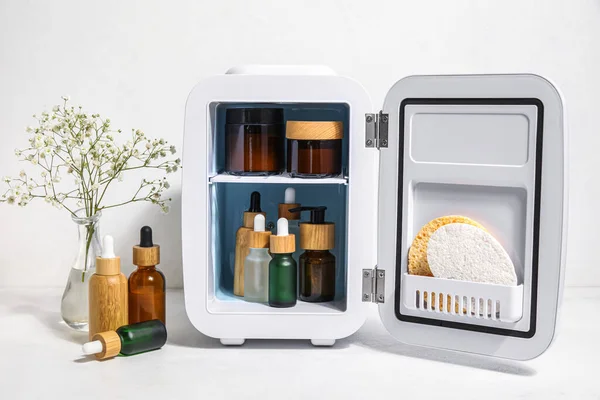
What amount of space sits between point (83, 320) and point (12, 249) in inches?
18.2

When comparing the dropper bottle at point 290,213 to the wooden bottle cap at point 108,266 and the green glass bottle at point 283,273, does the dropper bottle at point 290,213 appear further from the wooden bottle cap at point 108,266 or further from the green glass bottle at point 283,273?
the wooden bottle cap at point 108,266

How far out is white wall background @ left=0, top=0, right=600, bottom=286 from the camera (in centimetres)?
171

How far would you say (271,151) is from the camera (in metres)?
1.38

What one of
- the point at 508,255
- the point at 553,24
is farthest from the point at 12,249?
the point at 553,24

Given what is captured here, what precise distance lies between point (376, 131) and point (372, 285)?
0.26 meters

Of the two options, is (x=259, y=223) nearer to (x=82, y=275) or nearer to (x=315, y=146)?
(x=315, y=146)

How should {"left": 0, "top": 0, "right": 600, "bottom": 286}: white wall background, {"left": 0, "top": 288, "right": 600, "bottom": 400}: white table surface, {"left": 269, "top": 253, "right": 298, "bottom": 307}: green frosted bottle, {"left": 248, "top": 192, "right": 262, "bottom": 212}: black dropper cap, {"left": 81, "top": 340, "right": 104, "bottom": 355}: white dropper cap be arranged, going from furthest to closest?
1. {"left": 0, "top": 0, "right": 600, "bottom": 286}: white wall background
2. {"left": 248, "top": 192, "right": 262, "bottom": 212}: black dropper cap
3. {"left": 269, "top": 253, "right": 298, "bottom": 307}: green frosted bottle
4. {"left": 81, "top": 340, "right": 104, "bottom": 355}: white dropper cap
5. {"left": 0, "top": 288, "right": 600, "bottom": 400}: white table surface

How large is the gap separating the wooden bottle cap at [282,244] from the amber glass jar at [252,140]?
0.42 feet

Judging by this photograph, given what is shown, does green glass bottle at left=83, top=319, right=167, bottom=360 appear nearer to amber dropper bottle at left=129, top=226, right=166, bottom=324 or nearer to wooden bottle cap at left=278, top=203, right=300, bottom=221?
amber dropper bottle at left=129, top=226, right=166, bottom=324

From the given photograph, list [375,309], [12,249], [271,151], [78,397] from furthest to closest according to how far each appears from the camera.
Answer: [12,249], [375,309], [271,151], [78,397]

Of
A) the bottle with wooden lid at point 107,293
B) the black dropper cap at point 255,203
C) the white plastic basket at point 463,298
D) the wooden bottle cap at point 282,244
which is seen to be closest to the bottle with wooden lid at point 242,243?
the black dropper cap at point 255,203

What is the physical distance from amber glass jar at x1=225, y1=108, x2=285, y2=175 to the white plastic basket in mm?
328

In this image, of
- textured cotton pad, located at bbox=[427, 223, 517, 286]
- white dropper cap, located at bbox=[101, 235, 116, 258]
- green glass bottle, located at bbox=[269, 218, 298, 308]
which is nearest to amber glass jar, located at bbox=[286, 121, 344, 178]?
green glass bottle, located at bbox=[269, 218, 298, 308]

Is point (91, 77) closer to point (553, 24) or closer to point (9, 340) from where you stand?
point (9, 340)
